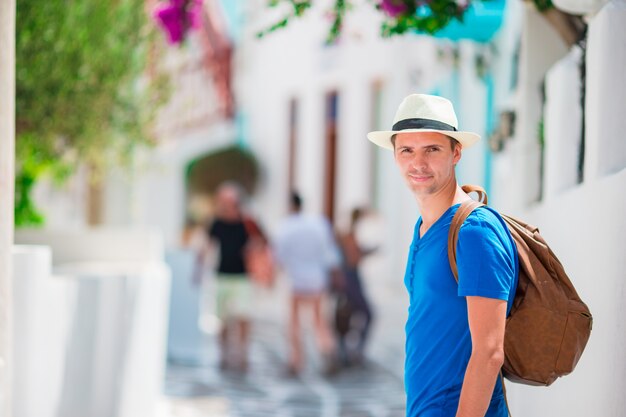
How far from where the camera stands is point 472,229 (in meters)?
2.97

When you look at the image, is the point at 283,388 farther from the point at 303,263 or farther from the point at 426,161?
the point at 426,161

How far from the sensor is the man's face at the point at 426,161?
3.24 meters

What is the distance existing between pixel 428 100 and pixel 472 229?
477 millimetres

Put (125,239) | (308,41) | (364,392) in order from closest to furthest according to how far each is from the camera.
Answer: (125,239)
(364,392)
(308,41)

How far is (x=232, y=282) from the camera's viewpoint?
1138 cm

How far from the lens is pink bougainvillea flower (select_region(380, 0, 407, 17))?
5.54 meters

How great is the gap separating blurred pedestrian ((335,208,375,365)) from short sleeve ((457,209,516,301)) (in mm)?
8605

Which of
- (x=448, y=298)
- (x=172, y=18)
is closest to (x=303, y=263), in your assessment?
(x=172, y=18)

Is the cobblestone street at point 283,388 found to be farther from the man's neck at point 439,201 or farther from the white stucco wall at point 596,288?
the man's neck at point 439,201

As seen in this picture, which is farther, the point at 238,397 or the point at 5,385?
the point at 238,397

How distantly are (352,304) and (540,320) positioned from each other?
863 centimetres

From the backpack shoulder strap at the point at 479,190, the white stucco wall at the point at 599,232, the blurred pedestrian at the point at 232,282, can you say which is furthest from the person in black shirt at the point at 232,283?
the backpack shoulder strap at the point at 479,190

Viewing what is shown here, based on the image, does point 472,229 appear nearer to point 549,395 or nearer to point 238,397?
point 549,395

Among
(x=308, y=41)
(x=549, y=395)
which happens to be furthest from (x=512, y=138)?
(x=308, y=41)
